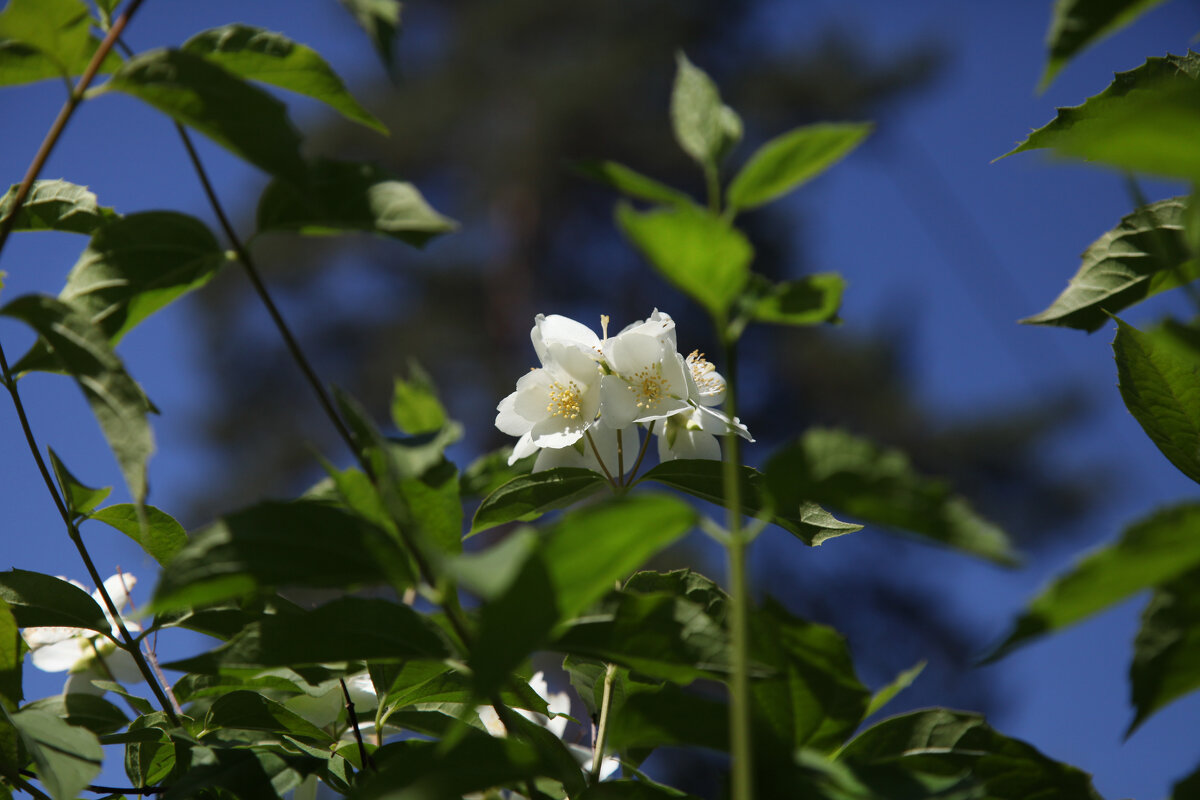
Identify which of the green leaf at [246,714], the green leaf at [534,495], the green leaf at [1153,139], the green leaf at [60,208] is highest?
the green leaf at [60,208]

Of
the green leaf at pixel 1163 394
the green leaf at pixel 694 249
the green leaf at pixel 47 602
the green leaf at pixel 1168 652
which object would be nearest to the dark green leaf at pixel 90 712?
the green leaf at pixel 47 602

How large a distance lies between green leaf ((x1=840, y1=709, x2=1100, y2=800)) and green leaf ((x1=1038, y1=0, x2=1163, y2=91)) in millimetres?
369

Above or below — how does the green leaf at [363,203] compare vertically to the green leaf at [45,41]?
below

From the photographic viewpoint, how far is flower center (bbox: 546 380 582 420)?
1031mm

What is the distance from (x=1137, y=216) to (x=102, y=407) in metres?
0.77

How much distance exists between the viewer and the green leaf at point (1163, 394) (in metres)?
0.69

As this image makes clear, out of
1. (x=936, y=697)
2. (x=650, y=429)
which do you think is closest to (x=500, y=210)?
(x=936, y=697)

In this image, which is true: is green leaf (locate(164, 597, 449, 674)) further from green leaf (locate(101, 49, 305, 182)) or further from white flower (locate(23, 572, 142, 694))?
white flower (locate(23, 572, 142, 694))

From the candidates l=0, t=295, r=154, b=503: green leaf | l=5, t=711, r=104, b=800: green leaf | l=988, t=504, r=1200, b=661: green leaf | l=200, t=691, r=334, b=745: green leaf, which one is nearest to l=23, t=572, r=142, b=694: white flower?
l=200, t=691, r=334, b=745: green leaf

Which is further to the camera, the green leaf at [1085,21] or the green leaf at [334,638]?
the green leaf at [334,638]

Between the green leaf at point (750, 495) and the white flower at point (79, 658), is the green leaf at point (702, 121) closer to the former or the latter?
the green leaf at point (750, 495)

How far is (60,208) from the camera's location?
2.53 feet

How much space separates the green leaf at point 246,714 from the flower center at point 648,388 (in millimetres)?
440

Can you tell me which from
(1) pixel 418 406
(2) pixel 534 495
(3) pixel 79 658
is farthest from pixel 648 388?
(3) pixel 79 658
